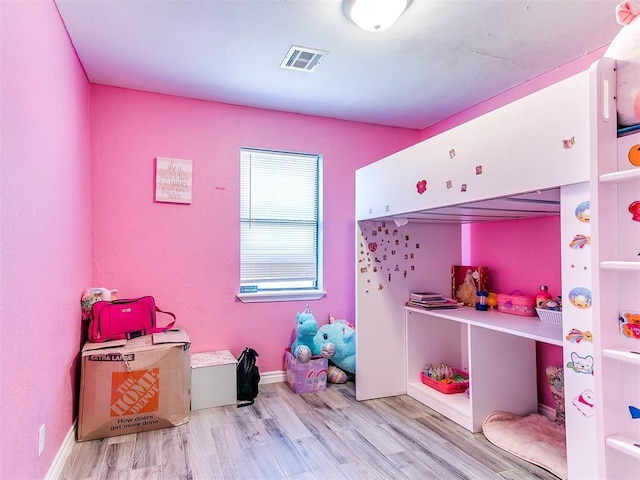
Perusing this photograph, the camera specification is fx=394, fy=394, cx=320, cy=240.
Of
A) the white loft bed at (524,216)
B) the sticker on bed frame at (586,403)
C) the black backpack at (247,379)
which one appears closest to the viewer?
the white loft bed at (524,216)

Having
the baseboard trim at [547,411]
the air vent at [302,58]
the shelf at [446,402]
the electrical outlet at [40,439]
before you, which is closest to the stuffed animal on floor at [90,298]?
the electrical outlet at [40,439]

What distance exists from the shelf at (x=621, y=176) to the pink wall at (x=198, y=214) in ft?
7.98

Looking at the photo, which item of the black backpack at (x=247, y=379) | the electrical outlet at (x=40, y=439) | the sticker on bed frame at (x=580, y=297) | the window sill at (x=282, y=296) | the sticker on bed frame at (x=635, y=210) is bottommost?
the black backpack at (x=247, y=379)

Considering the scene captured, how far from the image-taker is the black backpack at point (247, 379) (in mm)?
2887

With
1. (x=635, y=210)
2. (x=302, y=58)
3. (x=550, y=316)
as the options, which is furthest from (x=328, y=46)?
(x=550, y=316)

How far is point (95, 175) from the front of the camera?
288 centimetres

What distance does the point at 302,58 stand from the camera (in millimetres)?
2508

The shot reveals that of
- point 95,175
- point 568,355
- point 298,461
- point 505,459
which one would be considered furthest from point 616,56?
point 95,175

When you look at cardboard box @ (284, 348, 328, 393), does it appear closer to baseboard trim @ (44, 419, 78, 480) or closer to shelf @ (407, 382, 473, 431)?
shelf @ (407, 382, 473, 431)

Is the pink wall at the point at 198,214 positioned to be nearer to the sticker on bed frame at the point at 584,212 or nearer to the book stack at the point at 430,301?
the book stack at the point at 430,301

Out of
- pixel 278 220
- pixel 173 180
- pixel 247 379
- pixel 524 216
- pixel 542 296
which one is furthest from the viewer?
pixel 278 220

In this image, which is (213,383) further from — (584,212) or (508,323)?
(584,212)

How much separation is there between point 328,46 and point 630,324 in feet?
6.67

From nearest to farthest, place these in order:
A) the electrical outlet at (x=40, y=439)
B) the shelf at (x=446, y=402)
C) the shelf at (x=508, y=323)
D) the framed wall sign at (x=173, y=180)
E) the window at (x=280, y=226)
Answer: the electrical outlet at (x=40, y=439)
the shelf at (x=508, y=323)
the shelf at (x=446, y=402)
the framed wall sign at (x=173, y=180)
the window at (x=280, y=226)
